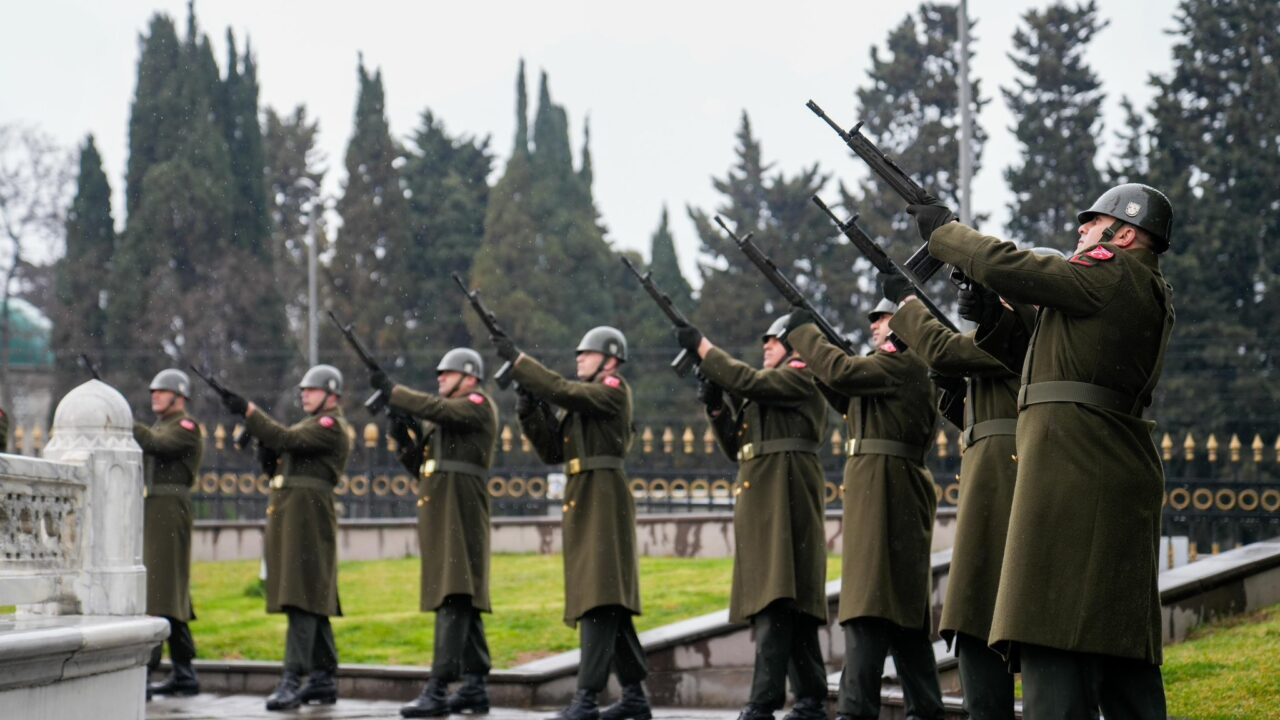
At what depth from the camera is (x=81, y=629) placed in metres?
7.24

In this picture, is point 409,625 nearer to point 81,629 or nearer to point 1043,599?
point 81,629

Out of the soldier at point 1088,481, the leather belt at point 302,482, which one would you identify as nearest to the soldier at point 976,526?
the soldier at point 1088,481

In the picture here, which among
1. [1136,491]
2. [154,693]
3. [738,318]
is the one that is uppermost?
[738,318]

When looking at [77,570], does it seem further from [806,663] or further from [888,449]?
[888,449]

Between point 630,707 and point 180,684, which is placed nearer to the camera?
point 630,707

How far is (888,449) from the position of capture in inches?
335

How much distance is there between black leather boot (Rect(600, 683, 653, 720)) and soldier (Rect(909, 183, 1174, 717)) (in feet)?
14.0

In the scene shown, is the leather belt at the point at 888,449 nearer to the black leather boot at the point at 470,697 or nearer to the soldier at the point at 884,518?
the soldier at the point at 884,518

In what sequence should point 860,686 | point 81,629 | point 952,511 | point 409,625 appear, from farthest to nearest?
1. point 952,511
2. point 409,625
3. point 860,686
4. point 81,629

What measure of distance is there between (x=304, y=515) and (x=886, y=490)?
4731 millimetres

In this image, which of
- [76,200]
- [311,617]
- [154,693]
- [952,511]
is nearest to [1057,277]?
[311,617]

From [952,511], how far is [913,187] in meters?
8.87

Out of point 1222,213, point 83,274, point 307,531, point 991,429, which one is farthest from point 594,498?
point 83,274

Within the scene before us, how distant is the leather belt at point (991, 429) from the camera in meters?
7.20
